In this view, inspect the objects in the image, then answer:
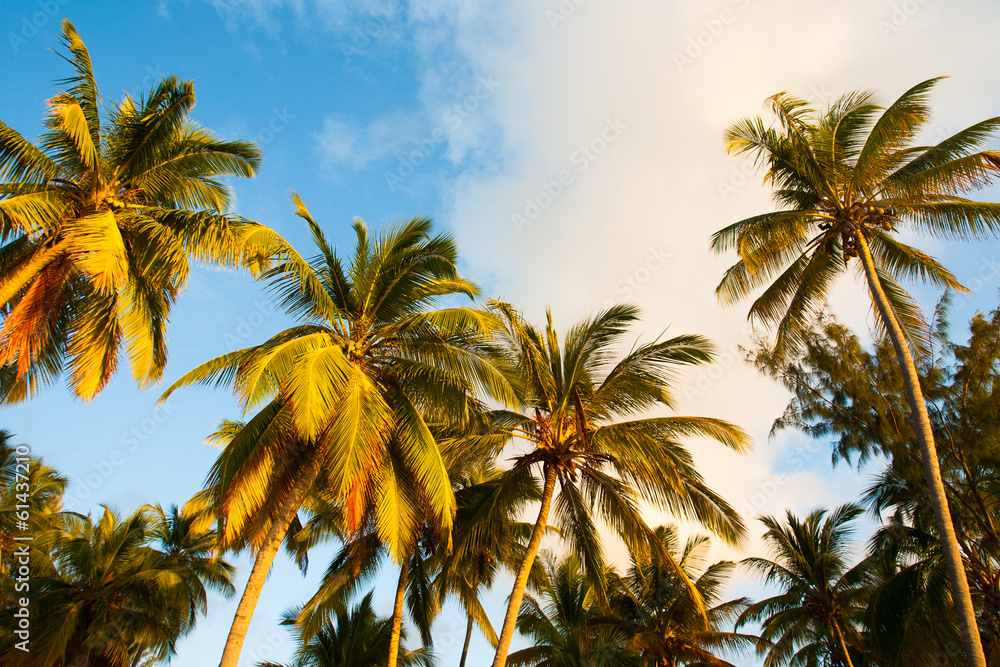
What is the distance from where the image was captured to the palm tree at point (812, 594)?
1956 centimetres

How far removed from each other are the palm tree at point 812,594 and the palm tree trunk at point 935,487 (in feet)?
29.9

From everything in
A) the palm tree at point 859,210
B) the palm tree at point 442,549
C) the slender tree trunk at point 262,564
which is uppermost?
the palm tree at point 859,210

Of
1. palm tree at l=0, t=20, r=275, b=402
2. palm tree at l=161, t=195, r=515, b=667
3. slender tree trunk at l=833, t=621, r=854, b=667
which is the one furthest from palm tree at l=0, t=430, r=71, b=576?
slender tree trunk at l=833, t=621, r=854, b=667

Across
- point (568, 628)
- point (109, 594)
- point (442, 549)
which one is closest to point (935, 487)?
point (442, 549)

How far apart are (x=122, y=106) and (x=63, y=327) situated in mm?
4034

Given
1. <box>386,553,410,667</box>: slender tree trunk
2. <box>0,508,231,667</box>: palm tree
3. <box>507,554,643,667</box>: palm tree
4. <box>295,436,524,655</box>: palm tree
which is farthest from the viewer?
<box>507,554,643,667</box>: palm tree

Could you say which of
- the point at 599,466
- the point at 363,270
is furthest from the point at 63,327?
the point at 599,466

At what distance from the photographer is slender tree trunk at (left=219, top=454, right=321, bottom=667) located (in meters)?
8.93

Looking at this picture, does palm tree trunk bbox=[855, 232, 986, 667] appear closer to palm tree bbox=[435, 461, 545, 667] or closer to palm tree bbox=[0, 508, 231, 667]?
palm tree bbox=[435, 461, 545, 667]

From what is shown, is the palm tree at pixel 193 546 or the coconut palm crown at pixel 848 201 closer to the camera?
the coconut palm crown at pixel 848 201

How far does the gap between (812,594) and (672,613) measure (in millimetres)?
4427

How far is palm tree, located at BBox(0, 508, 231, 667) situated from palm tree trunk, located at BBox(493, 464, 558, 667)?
35.1 feet

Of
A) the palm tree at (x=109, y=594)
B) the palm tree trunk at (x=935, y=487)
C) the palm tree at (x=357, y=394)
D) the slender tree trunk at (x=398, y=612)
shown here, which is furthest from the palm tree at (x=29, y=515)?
the palm tree trunk at (x=935, y=487)

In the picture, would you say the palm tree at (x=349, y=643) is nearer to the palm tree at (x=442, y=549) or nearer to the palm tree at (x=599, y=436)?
the palm tree at (x=442, y=549)
